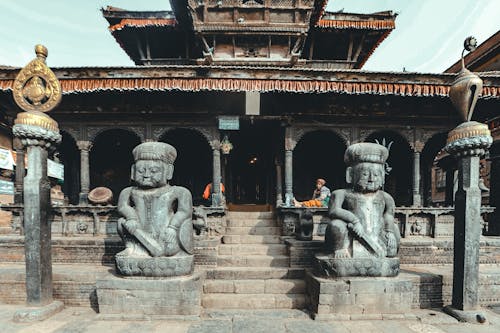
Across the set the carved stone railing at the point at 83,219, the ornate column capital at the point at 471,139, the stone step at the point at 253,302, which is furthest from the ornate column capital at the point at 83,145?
the ornate column capital at the point at 471,139

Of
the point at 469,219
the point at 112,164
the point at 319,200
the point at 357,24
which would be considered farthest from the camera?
the point at 357,24

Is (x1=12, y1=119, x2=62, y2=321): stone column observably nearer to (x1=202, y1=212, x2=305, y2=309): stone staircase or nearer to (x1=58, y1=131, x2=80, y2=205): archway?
(x1=202, y1=212, x2=305, y2=309): stone staircase

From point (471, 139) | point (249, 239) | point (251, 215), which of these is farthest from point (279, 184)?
point (471, 139)

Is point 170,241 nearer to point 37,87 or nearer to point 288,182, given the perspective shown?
point 37,87

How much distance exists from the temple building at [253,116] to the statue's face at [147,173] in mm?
2745

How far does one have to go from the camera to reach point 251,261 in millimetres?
5980

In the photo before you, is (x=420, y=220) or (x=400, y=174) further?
(x=400, y=174)

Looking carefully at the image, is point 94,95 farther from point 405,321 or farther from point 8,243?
point 405,321

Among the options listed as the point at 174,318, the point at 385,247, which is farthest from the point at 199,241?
the point at 385,247

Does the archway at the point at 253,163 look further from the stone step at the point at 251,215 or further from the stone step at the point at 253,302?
the stone step at the point at 253,302

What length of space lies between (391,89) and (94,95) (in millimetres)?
9397

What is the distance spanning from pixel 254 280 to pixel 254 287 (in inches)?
5.4

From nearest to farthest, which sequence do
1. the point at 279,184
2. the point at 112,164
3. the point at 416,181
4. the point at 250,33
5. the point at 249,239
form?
the point at 249,239, the point at 416,181, the point at 279,184, the point at 112,164, the point at 250,33

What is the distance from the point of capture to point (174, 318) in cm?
435
